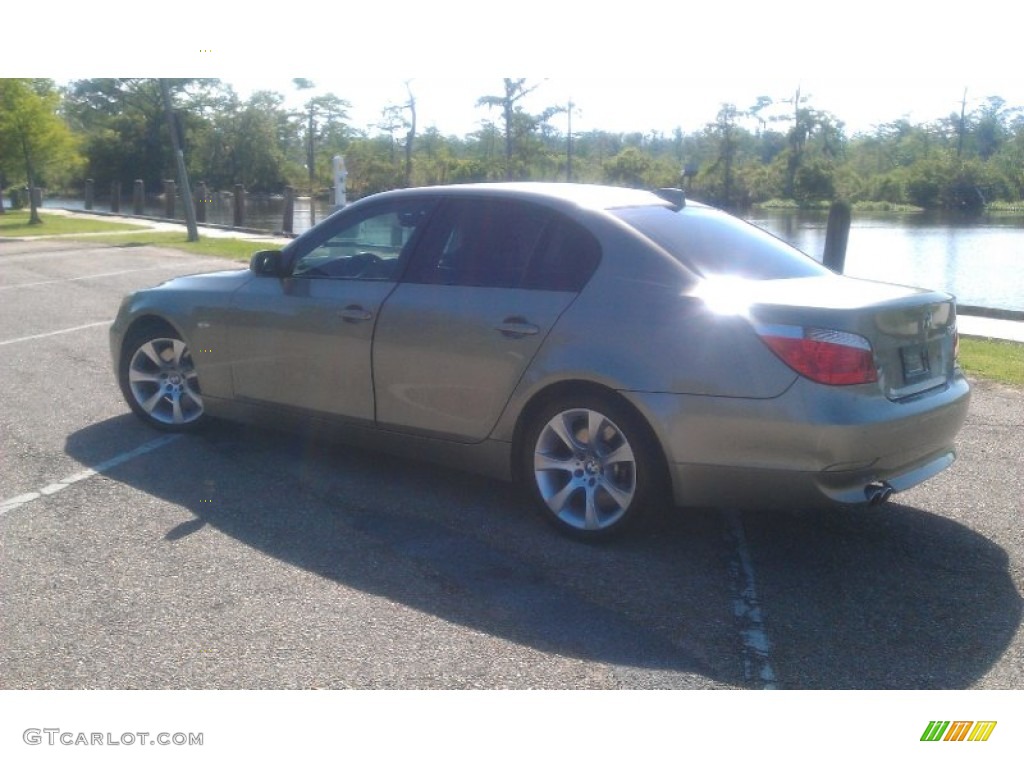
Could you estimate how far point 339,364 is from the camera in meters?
5.68

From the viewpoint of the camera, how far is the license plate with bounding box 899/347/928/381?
4.63m

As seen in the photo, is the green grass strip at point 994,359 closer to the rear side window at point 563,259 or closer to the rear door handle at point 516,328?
the rear side window at point 563,259

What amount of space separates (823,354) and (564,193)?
1.62 meters

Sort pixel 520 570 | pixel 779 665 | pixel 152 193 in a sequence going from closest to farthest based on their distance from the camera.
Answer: pixel 779 665
pixel 520 570
pixel 152 193

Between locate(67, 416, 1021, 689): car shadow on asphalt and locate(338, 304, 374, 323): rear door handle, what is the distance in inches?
34.3

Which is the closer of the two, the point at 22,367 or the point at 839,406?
the point at 839,406

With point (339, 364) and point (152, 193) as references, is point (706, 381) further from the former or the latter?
point (152, 193)

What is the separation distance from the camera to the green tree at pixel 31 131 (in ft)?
92.3

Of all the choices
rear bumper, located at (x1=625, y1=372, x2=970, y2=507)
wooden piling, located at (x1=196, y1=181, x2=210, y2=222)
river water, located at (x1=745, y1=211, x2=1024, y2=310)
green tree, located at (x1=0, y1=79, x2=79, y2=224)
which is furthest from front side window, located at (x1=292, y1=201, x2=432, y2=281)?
wooden piling, located at (x1=196, y1=181, x2=210, y2=222)

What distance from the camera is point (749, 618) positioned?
4.13 m

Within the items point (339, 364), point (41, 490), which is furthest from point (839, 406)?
point (41, 490)

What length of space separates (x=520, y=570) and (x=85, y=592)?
175 centimetres

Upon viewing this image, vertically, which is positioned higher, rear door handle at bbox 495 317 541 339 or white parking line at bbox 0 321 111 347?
rear door handle at bbox 495 317 541 339

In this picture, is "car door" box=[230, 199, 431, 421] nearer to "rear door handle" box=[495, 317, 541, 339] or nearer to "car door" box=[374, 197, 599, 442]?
"car door" box=[374, 197, 599, 442]
